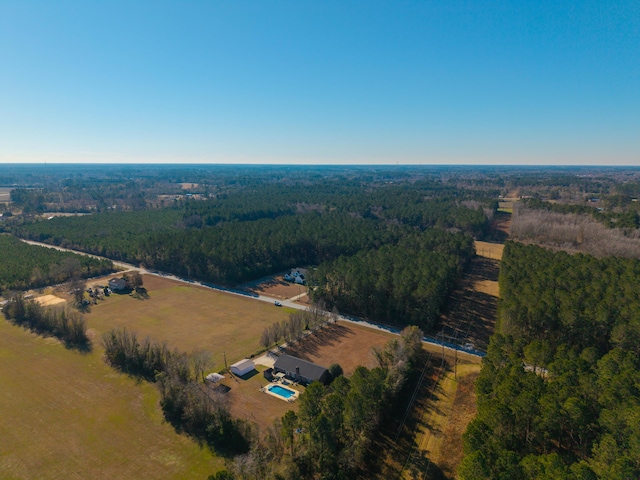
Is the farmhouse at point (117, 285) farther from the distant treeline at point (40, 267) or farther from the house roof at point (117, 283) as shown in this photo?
the distant treeline at point (40, 267)

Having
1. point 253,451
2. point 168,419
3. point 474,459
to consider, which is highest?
point 474,459

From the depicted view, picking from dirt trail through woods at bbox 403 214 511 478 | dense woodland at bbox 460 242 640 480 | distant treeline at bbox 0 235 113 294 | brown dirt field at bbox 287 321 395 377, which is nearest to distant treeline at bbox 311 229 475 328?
dirt trail through woods at bbox 403 214 511 478

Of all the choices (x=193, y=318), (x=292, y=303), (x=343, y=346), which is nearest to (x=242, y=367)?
(x=343, y=346)

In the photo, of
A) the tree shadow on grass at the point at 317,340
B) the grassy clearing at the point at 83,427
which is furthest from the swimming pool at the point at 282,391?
the grassy clearing at the point at 83,427

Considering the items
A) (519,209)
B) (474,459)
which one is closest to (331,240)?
(474,459)

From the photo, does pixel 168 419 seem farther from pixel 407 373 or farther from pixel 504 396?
pixel 504 396

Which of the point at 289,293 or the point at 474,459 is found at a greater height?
the point at 474,459

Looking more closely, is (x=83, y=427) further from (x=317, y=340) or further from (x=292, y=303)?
(x=292, y=303)
